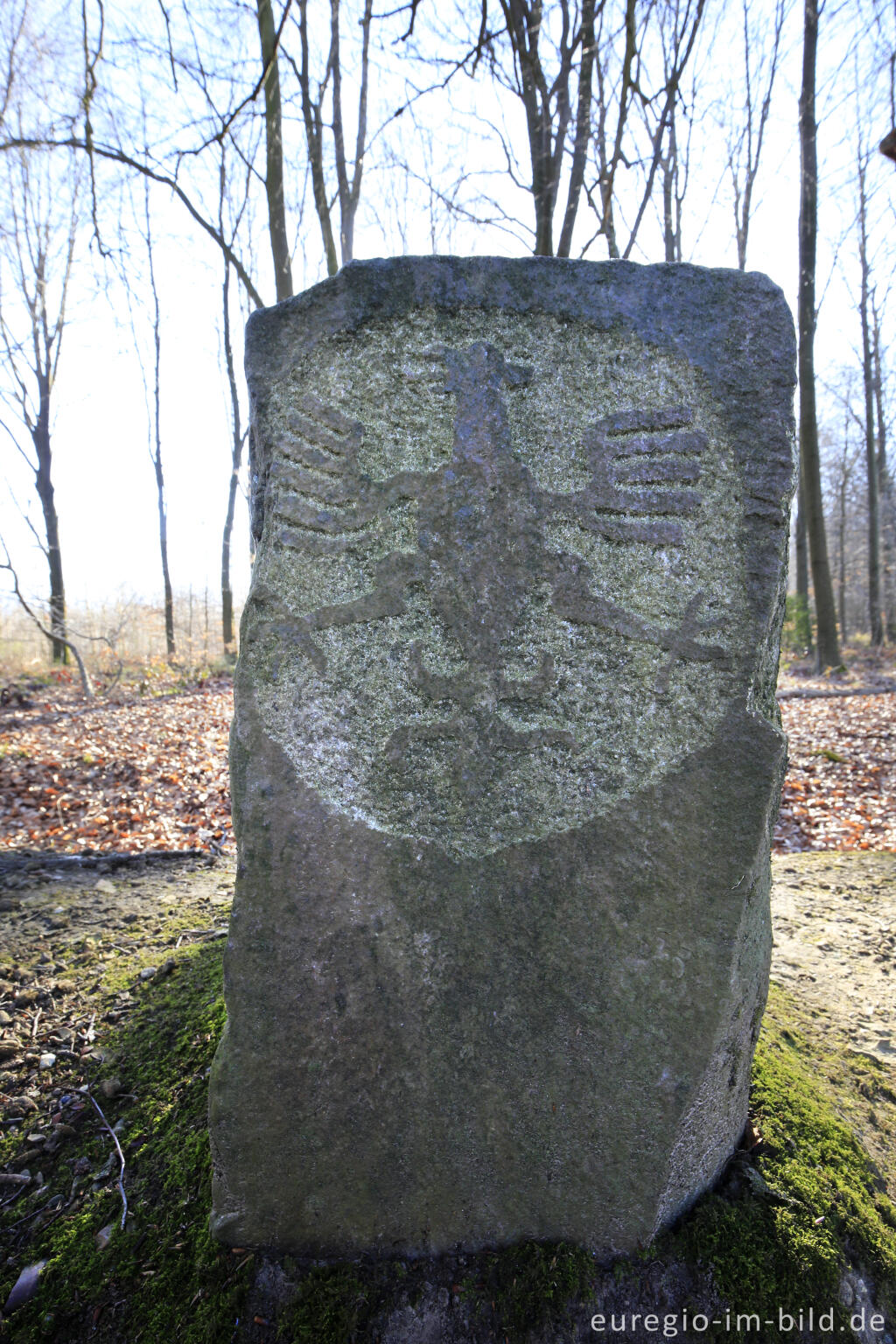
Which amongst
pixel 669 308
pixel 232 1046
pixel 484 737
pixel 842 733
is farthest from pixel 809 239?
pixel 232 1046

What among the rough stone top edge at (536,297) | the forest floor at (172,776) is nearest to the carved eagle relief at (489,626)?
the rough stone top edge at (536,297)

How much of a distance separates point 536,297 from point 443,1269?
2.02 metres

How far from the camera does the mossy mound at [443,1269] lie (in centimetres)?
141

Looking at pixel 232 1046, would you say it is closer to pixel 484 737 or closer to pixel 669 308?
pixel 484 737

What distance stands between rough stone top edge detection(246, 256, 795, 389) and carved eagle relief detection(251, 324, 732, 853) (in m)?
0.13

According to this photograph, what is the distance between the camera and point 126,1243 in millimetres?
1588

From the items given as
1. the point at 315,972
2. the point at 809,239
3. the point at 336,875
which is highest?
the point at 809,239

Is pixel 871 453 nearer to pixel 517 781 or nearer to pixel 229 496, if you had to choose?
pixel 229 496

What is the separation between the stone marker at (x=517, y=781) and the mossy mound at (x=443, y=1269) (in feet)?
0.23

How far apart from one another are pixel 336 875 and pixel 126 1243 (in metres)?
0.96

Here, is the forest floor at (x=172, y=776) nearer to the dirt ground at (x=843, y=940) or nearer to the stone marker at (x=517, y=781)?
the dirt ground at (x=843, y=940)

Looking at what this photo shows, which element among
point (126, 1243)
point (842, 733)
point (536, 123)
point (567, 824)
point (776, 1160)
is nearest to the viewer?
point (567, 824)

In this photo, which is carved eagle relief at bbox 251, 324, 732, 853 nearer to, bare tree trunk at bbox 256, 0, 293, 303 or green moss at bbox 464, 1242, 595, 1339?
green moss at bbox 464, 1242, 595, 1339

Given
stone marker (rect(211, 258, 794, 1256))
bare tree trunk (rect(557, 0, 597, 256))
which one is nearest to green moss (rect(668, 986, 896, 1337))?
stone marker (rect(211, 258, 794, 1256))
